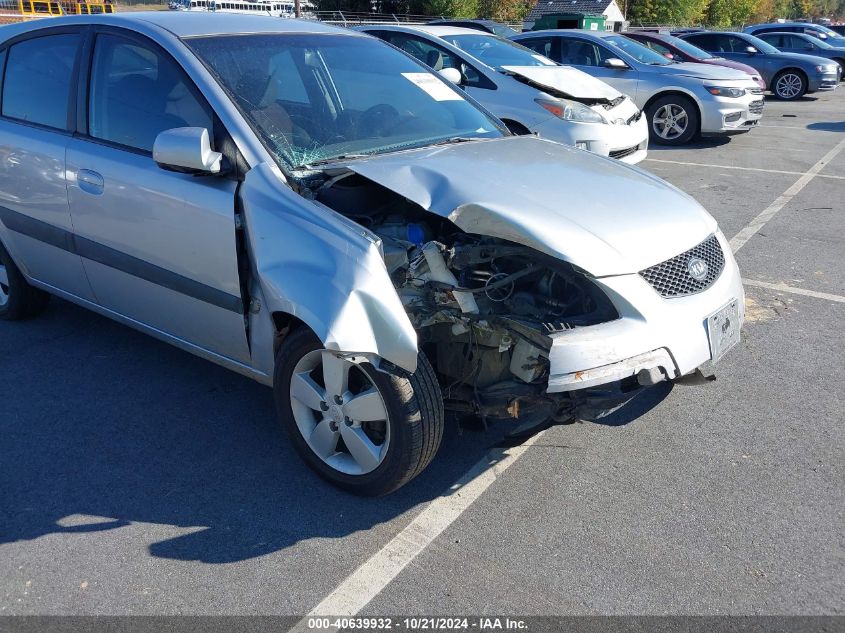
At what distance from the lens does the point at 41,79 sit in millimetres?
4184

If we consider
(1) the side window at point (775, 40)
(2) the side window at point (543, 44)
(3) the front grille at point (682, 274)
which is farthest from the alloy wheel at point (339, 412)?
(1) the side window at point (775, 40)

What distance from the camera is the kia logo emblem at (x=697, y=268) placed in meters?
3.09

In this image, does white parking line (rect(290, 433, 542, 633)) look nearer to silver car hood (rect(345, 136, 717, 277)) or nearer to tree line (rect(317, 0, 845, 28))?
silver car hood (rect(345, 136, 717, 277))

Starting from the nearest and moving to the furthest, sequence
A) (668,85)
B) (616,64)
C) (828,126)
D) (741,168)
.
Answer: (741,168), (616,64), (668,85), (828,126)

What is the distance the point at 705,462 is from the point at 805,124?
521 inches

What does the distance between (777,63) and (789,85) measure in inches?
24.7

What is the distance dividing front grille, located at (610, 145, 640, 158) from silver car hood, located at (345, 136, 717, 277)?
4552 mm

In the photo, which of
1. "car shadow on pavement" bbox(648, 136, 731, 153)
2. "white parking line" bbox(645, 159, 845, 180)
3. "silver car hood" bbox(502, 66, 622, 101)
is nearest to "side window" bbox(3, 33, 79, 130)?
"silver car hood" bbox(502, 66, 622, 101)

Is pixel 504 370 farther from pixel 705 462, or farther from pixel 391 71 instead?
pixel 391 71

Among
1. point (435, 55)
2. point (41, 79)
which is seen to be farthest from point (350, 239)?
point (435, 55)

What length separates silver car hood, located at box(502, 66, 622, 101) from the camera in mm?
8352

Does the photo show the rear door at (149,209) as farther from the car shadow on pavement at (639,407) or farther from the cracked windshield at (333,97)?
the car shadow on pavement at (639,407)

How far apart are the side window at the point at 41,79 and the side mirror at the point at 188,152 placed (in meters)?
1.17

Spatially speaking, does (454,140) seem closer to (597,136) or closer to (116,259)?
(116,259)
